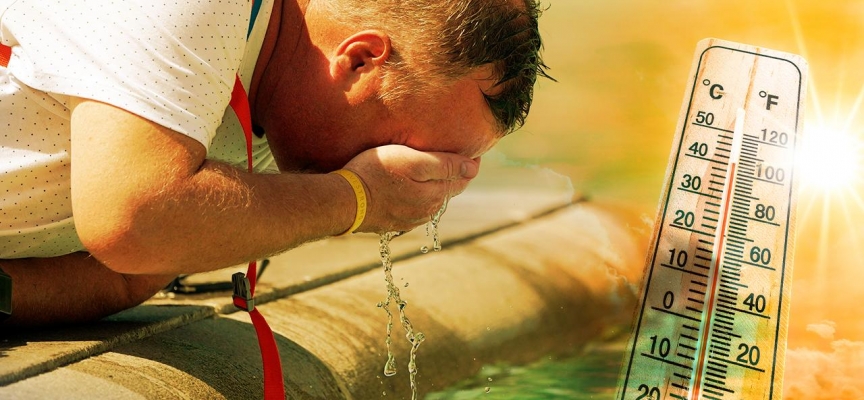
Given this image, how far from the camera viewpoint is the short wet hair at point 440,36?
1.77 metres

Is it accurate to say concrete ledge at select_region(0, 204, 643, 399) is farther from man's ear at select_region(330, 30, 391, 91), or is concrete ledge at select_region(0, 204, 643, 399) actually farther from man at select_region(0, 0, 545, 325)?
man's ear at select_region(330, 30, 391, 91)

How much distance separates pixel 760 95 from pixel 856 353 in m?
1.07

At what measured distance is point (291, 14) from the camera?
1798 mm

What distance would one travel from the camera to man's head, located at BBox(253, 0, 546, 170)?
1.77 metres

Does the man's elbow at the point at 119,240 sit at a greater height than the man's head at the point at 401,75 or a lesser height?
lesser

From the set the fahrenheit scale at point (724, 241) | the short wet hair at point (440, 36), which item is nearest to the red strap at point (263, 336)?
the short wet hair at point (440, 36)

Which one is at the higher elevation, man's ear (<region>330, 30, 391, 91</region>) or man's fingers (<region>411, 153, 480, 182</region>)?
man's ear (<region>330, 30, 391, 91</region>)

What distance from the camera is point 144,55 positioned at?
141 centimetres

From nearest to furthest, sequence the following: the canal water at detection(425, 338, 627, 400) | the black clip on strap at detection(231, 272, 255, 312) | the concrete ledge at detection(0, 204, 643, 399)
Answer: the concrete ledge at detection(0, 204, 643, 399) → the black clip on strap at detection(231, 272, 255, 312) → the canal water at detection(425, 338, 627, 400)

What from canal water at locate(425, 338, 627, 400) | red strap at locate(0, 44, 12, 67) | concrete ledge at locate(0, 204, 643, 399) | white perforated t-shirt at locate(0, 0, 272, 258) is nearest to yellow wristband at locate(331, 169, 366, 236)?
white perforated t-shirt at locate(0, 0, 272, 258)

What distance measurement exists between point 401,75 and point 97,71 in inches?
23.6

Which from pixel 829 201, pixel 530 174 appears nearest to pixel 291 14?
pixel 829 201

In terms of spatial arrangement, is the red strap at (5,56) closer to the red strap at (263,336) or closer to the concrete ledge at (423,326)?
the red strap at (263,336)

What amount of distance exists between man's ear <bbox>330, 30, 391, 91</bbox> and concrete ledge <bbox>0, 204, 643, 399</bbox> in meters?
0.65
